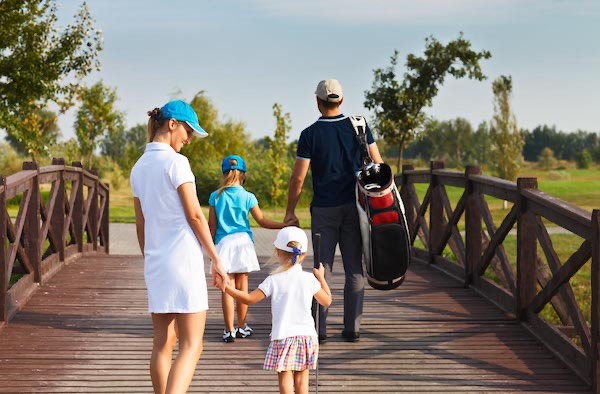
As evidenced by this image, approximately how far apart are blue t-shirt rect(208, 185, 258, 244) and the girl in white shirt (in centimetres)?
170

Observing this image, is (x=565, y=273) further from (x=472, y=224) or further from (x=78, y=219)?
(x=78, y=219)

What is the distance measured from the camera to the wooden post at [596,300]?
231 inches

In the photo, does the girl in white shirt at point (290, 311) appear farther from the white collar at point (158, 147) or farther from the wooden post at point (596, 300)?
the wooden post at point (596, 300)

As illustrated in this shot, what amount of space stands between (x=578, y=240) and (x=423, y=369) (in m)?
16.3

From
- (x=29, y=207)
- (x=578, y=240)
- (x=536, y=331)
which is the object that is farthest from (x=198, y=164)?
(x=536, y=331)

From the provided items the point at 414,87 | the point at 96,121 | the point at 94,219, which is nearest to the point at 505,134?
the point at 414,87

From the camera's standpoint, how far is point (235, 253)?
683cm

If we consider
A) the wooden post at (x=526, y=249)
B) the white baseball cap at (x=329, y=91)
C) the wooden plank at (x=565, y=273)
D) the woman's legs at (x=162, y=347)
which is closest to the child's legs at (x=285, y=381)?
the woman's legs at (x=162, y=347)

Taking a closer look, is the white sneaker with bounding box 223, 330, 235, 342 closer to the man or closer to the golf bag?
the man

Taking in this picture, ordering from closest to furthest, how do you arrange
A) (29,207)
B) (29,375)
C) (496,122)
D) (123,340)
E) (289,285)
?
(289,285)
(29,375)
(123,340)
(29,207)
(496,122)

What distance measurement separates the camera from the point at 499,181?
8109mm

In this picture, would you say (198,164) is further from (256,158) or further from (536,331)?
(536,331)

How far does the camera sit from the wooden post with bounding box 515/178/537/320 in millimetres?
7465

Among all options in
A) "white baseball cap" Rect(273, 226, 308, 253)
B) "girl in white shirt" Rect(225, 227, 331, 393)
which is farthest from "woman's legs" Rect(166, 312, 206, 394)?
"white baseball cap" Rect(273, 226, 308, 253)
